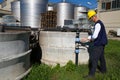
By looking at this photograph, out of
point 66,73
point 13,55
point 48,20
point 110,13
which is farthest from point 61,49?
point 110,13

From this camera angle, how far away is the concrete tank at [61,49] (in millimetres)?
7883

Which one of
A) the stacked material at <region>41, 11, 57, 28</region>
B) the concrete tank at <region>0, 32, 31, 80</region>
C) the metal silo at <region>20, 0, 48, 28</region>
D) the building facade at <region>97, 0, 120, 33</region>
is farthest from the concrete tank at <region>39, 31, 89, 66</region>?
the building facade at <region>97, 0, 120, 33</region>

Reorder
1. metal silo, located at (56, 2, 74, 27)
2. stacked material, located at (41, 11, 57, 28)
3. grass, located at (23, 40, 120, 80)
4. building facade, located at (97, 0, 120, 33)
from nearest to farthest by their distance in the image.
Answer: grass, located at (23, 40, 120, 80)
stacked material, located at (41, 11, 57, 28)
metal silo, located at (56, 2, 74, 27)
building facade, located at (97, 0, 120, 33)

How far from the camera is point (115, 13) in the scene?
30.7 metres

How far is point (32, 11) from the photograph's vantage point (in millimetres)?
21469

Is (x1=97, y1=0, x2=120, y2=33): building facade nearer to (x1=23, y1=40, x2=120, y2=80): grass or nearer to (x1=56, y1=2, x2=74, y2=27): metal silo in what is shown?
(x1=56, y1=2, x2=74, y2=27): metal silo

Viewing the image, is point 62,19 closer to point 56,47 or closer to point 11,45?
point 56,47

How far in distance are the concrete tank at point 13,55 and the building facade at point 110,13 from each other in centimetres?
2581

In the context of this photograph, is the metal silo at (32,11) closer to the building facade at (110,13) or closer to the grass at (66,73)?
the building facade at (110,13)

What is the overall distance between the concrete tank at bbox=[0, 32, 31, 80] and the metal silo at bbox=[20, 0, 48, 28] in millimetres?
15656

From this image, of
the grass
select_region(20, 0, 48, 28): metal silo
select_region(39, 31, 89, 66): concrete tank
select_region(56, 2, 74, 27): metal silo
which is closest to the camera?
the grass

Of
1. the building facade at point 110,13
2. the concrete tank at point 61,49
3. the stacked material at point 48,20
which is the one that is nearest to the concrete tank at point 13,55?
the concrete tank at point 61,49

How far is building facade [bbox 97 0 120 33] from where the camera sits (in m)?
30.4

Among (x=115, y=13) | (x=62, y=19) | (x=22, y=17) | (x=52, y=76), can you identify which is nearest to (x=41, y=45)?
(x=52, y=76)
